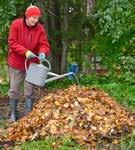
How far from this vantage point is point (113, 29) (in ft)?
28.5

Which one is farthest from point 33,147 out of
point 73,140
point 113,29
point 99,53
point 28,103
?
point 99,53

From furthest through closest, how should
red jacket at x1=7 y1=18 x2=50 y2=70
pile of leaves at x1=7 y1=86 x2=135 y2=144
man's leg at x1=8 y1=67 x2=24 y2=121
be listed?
man's leg at x1=8 y1=67 x2=24 y2=121 → red jacket at x1=7 y1=18 x2=50 y2=70 → pile of leaves at x1=7 y1=86 x2=135 y2=144

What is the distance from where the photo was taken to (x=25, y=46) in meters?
7.58

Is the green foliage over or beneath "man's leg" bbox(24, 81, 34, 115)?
over

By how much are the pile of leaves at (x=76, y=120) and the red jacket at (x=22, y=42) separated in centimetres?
100

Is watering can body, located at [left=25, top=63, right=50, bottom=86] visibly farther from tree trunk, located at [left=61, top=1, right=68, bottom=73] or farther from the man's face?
tree trunk, located at [left=61, top=1, right=68, bottom=73]

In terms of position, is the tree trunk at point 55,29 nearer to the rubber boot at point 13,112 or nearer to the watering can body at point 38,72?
the rubber boot at point 13,112

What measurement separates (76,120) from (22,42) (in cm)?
174

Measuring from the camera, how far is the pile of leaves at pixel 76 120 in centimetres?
614

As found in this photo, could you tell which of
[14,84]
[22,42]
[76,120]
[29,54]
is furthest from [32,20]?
[76,120]

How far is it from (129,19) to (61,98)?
150 inches

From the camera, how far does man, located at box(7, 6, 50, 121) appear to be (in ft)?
24.2

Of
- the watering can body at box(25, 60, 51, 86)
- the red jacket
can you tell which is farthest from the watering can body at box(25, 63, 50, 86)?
the red jacket

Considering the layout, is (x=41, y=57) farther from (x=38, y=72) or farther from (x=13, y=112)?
(x=13, y=112)
